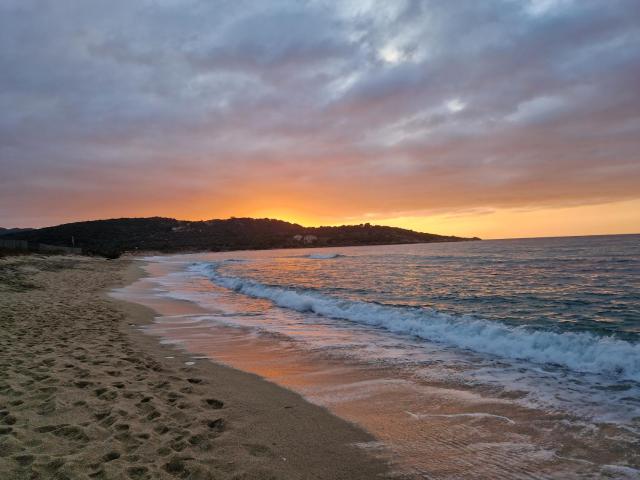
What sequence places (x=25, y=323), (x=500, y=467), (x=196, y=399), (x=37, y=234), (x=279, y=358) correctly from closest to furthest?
(x=500, y=467), (x=196, y=399), (x=279, y=358), (x=25, y=323), (x=37, y=234)

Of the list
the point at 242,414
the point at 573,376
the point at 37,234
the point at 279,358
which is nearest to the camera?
the point at 242,414

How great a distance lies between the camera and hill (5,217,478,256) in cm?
14488

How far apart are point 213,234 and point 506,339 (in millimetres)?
171839

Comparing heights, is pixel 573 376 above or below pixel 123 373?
below

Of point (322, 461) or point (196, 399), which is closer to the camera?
point (322, 461)

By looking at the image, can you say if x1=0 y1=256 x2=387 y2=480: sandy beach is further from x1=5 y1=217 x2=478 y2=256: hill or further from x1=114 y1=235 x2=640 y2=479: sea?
x1=5 y1=217 x2=478 y2=256: hill

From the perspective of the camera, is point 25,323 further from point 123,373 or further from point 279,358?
point 279,358

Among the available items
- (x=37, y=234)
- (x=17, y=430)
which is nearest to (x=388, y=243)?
(x=37, y=234)

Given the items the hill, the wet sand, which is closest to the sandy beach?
the wet sand

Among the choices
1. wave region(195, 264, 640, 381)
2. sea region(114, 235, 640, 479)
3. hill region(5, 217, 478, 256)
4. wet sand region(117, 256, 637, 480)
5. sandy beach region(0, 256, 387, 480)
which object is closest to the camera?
sandy beach region(0, 256, 387, 480)

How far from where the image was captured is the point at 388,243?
180625 millimetres

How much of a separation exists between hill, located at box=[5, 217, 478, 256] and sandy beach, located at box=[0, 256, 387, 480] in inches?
5424

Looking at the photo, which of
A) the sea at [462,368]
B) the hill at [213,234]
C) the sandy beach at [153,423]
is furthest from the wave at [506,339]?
Result: the hill at [213,234]

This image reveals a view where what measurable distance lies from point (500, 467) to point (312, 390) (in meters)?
3.07
